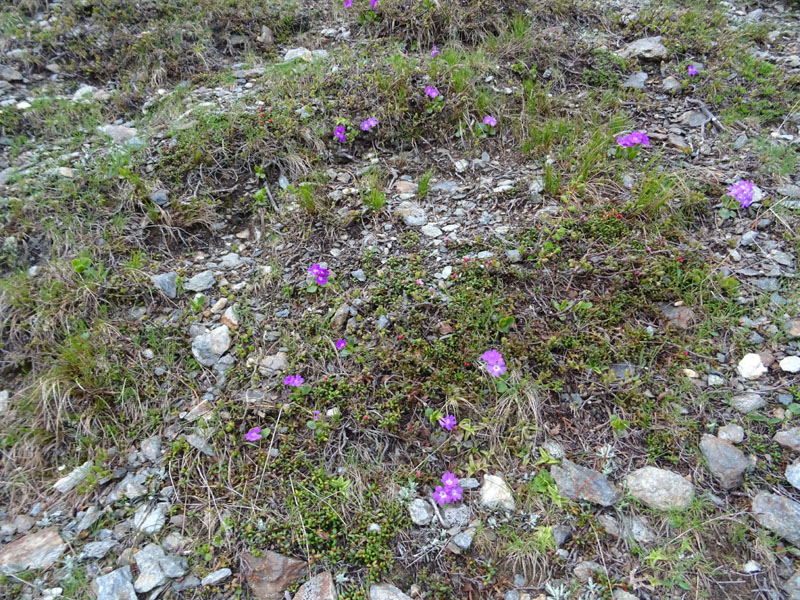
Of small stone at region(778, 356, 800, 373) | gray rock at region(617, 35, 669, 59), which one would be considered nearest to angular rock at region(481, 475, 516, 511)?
small stone at region(778, 356, 800, 373)

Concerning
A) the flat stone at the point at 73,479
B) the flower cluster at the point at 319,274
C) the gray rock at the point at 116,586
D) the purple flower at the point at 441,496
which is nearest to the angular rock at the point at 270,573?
the gray rock at the point at 116,586

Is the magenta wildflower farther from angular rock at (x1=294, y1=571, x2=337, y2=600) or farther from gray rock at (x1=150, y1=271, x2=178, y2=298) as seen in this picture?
angular rock at (x1=294, y1=571, x2=337, y2=600)

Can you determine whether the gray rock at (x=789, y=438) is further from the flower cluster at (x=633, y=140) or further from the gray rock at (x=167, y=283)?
the gray rock at (x=167, y=283)

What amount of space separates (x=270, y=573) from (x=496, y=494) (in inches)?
52.4

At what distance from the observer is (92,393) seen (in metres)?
3.32

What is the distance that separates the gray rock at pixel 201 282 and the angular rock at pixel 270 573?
2.02 meters

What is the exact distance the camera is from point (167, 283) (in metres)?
3.86

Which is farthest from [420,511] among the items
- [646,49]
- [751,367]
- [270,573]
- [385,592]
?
[646,49]

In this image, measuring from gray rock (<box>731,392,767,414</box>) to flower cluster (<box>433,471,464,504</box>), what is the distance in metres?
1.80

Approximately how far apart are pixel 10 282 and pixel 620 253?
456 centimetres

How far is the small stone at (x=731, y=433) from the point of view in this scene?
292 cm

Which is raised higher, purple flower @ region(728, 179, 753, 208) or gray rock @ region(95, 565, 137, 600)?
purple flower @ region(728, 179, 753, 208)

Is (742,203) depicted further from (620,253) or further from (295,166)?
(295,166)

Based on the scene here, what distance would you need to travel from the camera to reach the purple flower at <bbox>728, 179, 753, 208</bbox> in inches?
152
